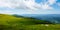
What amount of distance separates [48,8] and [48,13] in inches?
2.5

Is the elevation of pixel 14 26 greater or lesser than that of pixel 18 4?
lesser

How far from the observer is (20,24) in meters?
1.62

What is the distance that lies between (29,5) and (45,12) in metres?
0.22

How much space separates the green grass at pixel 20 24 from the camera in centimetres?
161

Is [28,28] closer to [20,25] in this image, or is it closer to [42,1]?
[20,25]

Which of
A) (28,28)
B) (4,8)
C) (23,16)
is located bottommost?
(28,28)

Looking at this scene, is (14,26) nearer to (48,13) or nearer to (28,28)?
(28,28)

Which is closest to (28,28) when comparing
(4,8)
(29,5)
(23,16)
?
(23,16)

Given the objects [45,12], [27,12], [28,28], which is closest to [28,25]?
[28,28]

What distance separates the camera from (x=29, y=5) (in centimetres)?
167

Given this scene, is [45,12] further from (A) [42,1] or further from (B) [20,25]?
(B) [20,25]

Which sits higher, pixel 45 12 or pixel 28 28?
pixel 45 12

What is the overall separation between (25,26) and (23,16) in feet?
0.42

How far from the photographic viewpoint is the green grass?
161 centimetres
